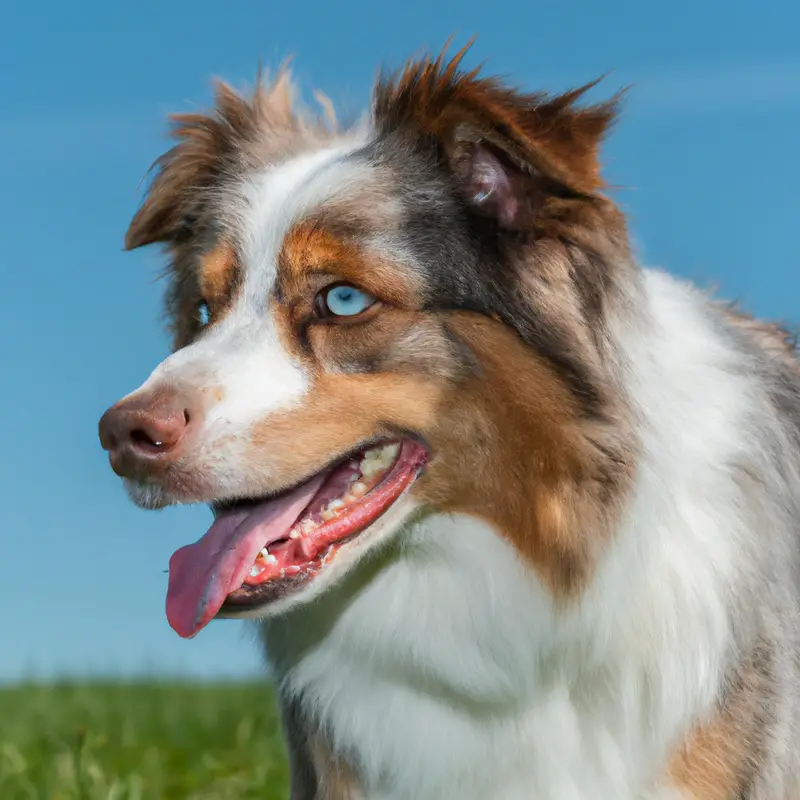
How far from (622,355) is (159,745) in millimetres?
4516

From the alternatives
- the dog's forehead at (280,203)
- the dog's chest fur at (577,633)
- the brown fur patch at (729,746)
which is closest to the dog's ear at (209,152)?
the dog's forehead at (280,203)

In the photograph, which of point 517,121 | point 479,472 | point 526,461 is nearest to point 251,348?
point 479,472

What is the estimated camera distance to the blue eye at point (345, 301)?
352cm

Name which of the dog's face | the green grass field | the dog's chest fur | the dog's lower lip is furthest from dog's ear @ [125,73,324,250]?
the green grass field

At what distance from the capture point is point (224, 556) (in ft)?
11.8

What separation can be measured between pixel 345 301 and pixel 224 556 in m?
0.84

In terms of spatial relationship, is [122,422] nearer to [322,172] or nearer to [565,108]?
[322,172]

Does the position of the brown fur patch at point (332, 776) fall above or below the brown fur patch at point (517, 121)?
below

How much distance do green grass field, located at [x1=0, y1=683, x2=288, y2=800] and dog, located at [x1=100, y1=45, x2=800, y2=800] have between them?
232 cm

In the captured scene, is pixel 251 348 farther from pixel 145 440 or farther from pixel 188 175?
pixel 188 175

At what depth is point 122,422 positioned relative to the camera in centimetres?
328

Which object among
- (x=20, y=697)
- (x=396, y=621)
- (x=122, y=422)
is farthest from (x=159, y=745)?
(x=122, y=422)

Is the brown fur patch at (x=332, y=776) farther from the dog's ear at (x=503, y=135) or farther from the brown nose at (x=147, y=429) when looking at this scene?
the dog's ear at (x=503, y=135)

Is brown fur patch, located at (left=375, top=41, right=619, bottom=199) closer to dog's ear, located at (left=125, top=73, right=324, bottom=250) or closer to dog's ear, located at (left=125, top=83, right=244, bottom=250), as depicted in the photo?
dog's ear, located at (left=125, top=73, right=324, bottom=250)
